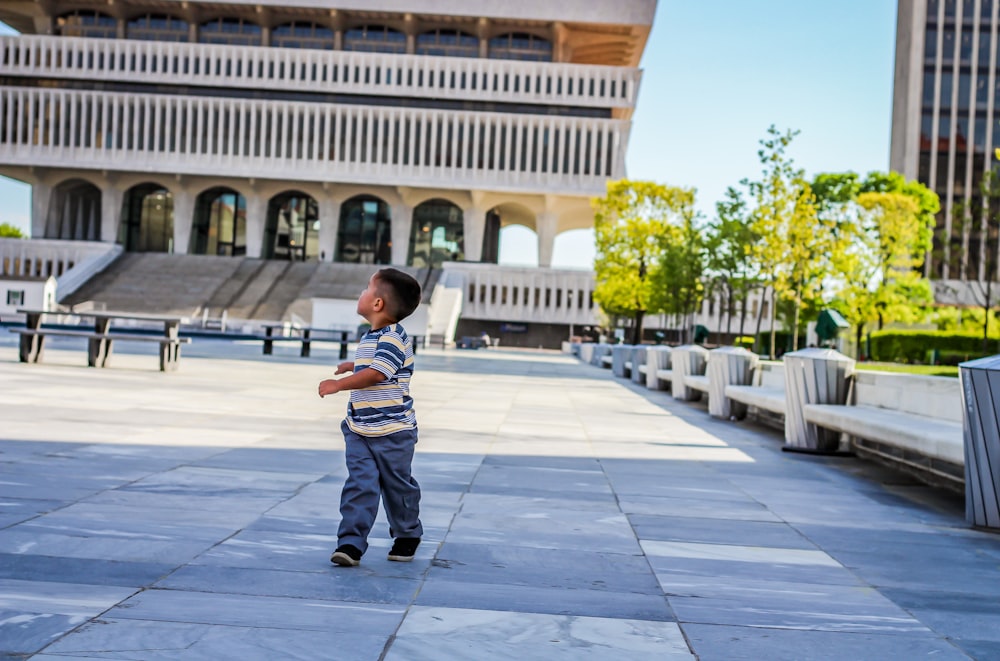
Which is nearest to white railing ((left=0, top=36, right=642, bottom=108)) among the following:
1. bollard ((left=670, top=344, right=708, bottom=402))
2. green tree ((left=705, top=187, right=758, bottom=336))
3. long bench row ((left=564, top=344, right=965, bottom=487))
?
green tree ((left=705, top=187, right=758, bottom=336))

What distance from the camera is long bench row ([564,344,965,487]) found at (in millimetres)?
7999

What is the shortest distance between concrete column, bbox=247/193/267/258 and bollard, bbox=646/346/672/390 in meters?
59.8

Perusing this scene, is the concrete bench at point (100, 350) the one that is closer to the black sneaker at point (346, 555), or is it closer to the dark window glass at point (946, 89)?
the black sneaker at point (346, 555)

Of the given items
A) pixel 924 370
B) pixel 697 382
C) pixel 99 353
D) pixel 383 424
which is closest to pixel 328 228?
pixel 99 353

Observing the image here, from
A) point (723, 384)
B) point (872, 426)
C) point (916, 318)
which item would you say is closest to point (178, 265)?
point (916, 318)

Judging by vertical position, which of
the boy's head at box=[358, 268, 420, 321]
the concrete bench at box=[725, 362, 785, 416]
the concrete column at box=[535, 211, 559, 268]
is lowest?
the concrete bench at box=[725, 362, 785, 416]

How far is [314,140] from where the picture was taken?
3029 inches

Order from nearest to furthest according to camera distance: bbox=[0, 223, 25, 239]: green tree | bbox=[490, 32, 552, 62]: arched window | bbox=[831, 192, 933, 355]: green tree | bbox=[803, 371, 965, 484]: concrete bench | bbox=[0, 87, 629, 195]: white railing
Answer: bbox=[803, 371, 965, 484]: concrete bench, bbox=[831, 192, 933, 355]: green tree, bbox=[0, 87, 629, 195]: white railing, bbox=[490, 32, 552, 62]: arched window, bbox=[0, 223, 25, 239]: green tree

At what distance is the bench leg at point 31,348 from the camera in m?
17.8

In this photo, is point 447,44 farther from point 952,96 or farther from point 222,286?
point 952,96

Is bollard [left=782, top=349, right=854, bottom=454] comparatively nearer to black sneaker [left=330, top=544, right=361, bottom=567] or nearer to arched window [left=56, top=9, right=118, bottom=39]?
black sneaker [left=330, top=544, right=361, bottom=567]

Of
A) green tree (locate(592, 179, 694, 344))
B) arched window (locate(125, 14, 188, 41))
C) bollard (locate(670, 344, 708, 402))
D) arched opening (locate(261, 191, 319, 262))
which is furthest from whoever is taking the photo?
arched opening (locate(261, 191, 319, 262))

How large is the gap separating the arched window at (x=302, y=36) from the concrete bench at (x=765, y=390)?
71.8 metres

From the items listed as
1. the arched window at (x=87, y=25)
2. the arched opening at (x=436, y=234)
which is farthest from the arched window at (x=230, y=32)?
the arched opening at (x=436, y=234)
